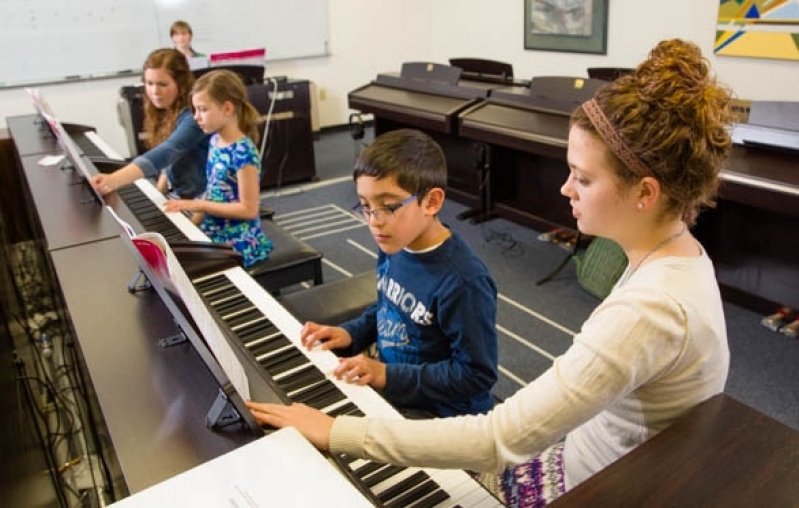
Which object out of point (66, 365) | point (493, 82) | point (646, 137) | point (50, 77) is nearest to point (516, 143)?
point (493, 82)

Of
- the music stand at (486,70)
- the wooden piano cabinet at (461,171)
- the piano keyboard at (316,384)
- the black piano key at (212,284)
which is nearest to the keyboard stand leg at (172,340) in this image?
the piano keyboard at (316,384)

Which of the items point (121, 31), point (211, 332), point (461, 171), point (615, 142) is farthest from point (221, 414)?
point (121, 31)

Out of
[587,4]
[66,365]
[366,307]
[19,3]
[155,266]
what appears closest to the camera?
[155,266]

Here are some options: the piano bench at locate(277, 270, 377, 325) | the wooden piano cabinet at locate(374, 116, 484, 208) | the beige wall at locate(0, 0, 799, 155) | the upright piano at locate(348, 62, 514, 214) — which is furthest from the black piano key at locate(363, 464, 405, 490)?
the beige wall at locate(0, 0, 799, 155)

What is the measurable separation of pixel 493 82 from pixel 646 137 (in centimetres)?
367

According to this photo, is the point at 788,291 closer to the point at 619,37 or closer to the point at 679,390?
the point at 679,390

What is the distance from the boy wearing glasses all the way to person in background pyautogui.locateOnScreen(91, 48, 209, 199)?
4.51 ft

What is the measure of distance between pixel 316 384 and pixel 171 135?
69.0 inches

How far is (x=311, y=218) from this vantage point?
464 centimetres

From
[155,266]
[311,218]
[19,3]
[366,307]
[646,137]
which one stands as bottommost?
[311,218]

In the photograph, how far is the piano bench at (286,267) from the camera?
2.52 metres

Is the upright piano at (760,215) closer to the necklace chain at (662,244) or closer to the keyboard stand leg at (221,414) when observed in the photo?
the necklace chain at (662,244)

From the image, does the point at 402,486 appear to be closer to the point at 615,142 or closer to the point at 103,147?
the point at 615,142

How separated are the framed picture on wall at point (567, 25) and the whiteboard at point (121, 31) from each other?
221 centimetres
